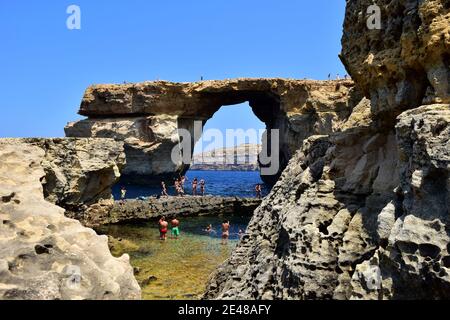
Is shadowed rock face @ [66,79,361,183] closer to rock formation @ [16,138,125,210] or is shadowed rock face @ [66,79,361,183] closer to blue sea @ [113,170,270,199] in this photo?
blue sea @ [113,170,270,199]

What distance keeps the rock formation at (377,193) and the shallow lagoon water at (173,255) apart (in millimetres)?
3910

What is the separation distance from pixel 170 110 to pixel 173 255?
114 ft

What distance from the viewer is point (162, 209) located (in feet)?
93.4

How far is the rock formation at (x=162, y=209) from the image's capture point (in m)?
22.6

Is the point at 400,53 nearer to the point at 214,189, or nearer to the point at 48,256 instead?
the point at 48,256

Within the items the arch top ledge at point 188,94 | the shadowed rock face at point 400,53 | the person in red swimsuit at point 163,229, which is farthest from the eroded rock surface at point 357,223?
the arch top ledge at point 188,94

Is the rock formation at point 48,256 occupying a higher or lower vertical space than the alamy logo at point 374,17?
lower

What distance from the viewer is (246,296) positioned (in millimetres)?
7039

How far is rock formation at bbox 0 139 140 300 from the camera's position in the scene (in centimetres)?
442

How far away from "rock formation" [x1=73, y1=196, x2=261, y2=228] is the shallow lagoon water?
945mm

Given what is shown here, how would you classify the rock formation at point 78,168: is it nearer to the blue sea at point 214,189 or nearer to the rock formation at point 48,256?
the rock formation at point 48,256

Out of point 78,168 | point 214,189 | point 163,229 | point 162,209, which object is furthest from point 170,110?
point 78,168

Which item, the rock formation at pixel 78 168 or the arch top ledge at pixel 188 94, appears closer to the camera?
the rock formation at pixel 78 168

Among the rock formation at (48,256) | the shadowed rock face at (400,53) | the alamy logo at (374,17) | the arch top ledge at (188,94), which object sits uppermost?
the arch top ledge at (188,94)
